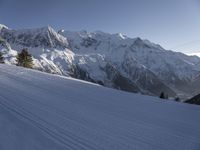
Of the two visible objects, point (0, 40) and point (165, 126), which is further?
point (0, 40)

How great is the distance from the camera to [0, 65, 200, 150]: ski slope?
732 cm

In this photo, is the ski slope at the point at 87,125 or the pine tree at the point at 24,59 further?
the pine tree at the point at 24,59

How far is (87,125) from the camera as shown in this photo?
9031mm

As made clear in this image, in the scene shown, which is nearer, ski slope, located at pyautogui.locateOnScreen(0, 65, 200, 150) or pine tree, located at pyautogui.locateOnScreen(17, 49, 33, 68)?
ski slope, located at pyautogui.locateOnScreen(0, 65, 200, 150)

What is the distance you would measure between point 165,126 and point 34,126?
4.55 m

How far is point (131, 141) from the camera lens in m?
7.85

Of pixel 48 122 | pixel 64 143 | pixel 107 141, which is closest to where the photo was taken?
pixel 64 143

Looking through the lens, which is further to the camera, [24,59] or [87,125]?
[24,59]

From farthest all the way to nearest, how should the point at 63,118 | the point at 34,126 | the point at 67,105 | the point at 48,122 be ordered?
the point at 67,105 → the point at 63,118 → the point at 48,122 → the point at 34,126

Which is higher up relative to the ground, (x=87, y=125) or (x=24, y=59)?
(x=24, y=59)

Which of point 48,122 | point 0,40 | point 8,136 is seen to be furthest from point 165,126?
point 0,40

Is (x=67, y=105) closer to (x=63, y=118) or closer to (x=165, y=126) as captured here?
(x=63, y=118)

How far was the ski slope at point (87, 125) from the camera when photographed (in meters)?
7.32

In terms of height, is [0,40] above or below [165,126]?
above
